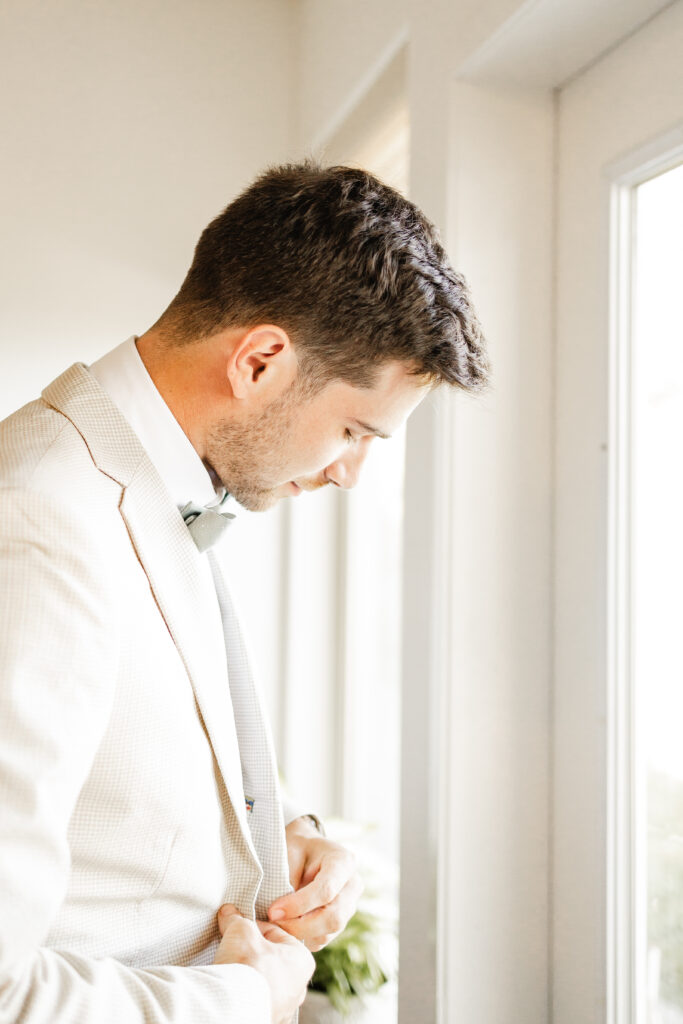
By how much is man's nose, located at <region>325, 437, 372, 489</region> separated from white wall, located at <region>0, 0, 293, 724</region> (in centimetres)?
121

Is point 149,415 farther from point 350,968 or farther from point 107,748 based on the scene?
point 350,968

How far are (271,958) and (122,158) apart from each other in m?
1.87

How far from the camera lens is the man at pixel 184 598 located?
26.5 inches

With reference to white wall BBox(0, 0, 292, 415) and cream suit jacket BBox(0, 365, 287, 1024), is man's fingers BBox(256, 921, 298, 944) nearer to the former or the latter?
cream suit jacket BBox(0, 365, 287, 1024)

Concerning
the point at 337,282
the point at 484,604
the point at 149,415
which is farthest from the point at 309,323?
the point at 484,604

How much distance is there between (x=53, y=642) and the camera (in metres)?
0.68

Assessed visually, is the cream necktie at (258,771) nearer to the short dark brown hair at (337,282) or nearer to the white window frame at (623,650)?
the short dark brown hair at (337,282)

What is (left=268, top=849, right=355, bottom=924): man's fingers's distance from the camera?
3.17 ft

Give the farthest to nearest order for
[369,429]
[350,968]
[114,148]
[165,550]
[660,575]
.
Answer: [114,148], [350,968], [660,575], [369,429], [165,550]

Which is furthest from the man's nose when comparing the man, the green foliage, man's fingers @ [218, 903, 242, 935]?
the green foliage

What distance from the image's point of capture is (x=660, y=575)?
1.17m

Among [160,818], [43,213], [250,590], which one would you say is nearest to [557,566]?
[160,818]

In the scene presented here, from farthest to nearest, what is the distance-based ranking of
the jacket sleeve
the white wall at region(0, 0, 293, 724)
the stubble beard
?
the white wall at region(0, 0, 293, 724)
the stubble beard
the jacket sleeve

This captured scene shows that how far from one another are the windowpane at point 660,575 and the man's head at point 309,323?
0.35 meters
